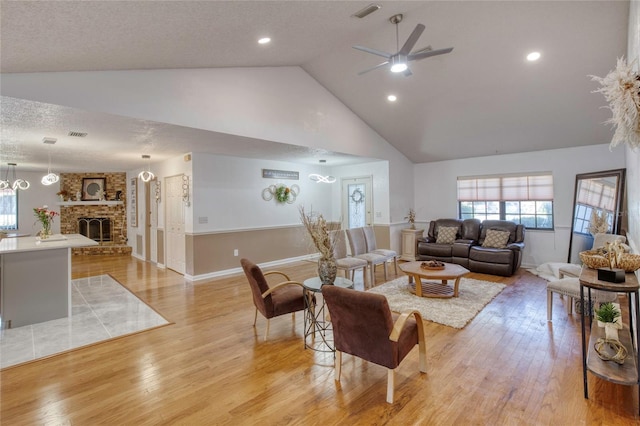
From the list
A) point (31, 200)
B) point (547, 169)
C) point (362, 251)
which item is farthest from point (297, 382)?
point (31, 200)

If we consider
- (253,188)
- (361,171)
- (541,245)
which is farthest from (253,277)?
(541,245)

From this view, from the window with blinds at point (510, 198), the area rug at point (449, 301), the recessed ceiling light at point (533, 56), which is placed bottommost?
the area rug at point (449, 301)

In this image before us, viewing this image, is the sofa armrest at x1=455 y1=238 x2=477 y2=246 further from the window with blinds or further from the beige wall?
the beige wall

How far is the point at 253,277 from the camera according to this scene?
3.15 metres

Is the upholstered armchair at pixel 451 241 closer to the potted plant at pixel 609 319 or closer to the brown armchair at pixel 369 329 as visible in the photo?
the potted plant at pixel 609 319

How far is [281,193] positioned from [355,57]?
347 centimetres

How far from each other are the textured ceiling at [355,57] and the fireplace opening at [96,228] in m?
3.44

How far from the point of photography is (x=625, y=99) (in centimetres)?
170

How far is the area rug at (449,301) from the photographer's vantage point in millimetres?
3775

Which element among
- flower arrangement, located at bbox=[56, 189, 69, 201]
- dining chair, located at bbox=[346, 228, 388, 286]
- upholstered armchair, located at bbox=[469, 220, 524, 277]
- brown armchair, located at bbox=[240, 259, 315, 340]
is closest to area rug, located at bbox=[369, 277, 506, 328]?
dining chair, located at bbox=[346, 228, 388, 286]

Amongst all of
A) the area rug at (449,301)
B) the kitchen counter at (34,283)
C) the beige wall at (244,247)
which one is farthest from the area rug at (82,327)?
the area rug at (449,301)

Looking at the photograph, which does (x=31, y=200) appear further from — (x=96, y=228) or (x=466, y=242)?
(x=466, y=242)

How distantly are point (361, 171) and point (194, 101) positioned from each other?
15.9 feet

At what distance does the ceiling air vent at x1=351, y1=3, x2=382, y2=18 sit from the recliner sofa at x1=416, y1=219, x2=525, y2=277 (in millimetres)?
4771
